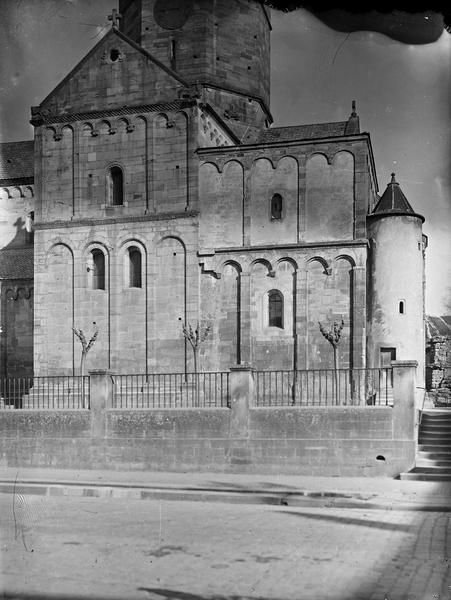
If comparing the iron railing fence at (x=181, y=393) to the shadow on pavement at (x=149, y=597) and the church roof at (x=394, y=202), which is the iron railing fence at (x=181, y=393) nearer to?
the church roof at (x=394, y=202)

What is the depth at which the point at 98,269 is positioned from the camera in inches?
1255

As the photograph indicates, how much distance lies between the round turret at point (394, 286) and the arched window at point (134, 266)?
9.12m

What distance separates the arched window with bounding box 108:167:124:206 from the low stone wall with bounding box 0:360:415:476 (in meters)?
12.7

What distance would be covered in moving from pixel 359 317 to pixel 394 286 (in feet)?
6.17

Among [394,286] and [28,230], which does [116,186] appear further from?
[394,286]

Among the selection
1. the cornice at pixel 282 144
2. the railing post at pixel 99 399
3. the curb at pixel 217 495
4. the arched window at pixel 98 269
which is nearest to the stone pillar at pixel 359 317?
the cornice at pixel 282 144

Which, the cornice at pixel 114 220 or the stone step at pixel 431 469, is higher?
the cornice at pixel 114 220

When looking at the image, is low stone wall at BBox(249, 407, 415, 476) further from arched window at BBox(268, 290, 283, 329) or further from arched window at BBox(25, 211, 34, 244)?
arched window at BBox(25, 211, 34, 244)

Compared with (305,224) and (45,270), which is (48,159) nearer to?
(45,270)

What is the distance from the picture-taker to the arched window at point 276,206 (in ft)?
101

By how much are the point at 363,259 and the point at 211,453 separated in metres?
12.5

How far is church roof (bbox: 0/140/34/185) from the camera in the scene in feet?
136

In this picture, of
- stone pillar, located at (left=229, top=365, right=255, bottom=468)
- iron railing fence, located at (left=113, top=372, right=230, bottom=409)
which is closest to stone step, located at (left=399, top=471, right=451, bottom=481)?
stone pillar, located at (left=229, top=365, right=255, bottom=468)

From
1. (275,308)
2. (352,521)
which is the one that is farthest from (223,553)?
(275,308)
